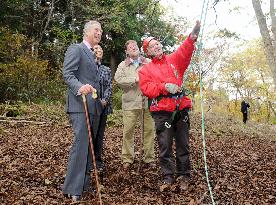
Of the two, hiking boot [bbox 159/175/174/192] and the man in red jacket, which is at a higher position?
the man in red jacket

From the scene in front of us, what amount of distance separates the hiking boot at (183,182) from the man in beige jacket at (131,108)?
4.06 ft

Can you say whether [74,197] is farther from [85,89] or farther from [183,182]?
[183,182]

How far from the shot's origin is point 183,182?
5.26 meters

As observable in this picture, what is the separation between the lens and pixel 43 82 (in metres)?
17.0

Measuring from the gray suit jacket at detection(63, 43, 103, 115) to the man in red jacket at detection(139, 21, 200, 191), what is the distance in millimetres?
836

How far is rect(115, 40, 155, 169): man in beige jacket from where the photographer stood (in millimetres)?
6575

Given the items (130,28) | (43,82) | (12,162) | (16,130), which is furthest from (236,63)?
(12,162)

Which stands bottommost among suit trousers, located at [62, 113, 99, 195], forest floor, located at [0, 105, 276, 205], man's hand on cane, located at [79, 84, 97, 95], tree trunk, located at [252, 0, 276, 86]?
forest floor, located at [0, 105, 276, 205]

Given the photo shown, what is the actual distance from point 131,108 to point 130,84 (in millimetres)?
412

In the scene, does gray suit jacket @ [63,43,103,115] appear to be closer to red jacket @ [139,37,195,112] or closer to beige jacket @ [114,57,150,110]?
red jacket @ [139,37,195,112]

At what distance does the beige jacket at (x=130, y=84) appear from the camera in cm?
657

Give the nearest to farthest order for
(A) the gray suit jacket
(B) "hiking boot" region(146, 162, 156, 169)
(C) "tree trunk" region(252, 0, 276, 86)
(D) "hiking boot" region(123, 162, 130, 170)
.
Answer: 1. (A) the gray suit jacket
2. (D) "hiking boot" region(123, 162, 130, 170)
3. (B) "hiking boot" region(146, 162, 156, 169)
4. (C) "tree trunk" region(252, 0, 276, 86)

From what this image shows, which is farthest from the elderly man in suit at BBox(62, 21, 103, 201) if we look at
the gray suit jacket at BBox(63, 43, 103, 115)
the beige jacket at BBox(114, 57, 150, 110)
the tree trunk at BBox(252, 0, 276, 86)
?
the tree trunk at BBox(252, 0, 276, 86)

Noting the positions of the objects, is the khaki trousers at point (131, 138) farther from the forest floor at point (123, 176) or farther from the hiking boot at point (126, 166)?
the forest floor at point (123, 176)
